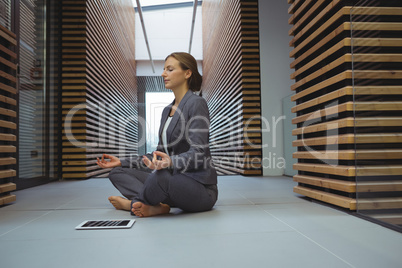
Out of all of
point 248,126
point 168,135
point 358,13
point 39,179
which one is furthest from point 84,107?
point 358,13

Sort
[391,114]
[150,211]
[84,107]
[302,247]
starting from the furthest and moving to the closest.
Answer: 1. [84,107]
2. [150,211]
3. [391,114]
4. [302,247]

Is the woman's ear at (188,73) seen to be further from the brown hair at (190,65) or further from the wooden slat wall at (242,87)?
the wooden slat wall at (242,87)

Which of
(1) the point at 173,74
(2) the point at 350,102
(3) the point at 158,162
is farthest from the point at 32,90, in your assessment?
(2) the point at 350,102

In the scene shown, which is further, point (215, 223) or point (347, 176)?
point (347, 176)

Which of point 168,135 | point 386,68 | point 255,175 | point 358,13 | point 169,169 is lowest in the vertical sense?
point 255,175

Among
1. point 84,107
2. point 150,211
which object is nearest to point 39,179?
point 84,107

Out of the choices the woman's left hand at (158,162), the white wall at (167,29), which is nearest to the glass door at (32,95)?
the woman's left hand at (158,162)

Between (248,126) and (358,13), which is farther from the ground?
(358,13)

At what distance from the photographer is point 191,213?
2814mm

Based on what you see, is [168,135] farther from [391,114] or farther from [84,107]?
[84,107]

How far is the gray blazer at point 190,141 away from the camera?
242 cm

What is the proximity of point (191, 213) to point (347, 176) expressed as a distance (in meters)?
1.43

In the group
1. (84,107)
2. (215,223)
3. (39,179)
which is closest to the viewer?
(215,223)

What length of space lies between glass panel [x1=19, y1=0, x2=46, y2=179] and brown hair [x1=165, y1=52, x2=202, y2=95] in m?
3.50
